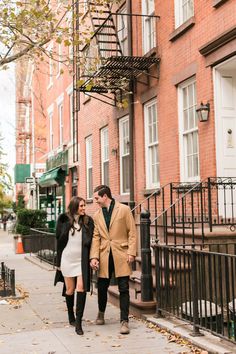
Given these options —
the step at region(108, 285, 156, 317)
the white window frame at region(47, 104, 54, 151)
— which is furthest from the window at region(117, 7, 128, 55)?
the white window frame at region(47, 104, 54, 151)

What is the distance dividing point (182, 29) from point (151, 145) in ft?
9.71

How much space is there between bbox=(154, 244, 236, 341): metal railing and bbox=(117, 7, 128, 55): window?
8.17 metres

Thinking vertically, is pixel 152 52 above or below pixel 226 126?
above

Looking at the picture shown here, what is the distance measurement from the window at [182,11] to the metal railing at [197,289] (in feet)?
18.6

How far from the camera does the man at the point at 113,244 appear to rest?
22.4 ft

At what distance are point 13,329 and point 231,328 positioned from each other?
3.03 meters

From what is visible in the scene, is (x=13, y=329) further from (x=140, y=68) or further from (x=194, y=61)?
(x=140, y=68)

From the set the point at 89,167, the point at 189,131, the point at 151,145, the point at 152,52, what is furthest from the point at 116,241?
the point at 89,167

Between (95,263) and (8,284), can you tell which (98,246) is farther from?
(8,284)

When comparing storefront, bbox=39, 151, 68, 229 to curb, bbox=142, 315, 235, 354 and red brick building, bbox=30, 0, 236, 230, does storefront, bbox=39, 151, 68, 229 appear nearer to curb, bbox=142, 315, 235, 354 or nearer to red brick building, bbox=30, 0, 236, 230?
red brick building, bbox=30, 0, 236, 230

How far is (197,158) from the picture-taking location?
10.6 metres

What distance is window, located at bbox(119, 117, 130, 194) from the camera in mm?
14500

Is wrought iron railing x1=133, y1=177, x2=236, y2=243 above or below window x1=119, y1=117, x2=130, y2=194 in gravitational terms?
below

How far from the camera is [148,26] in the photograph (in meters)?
13.0
